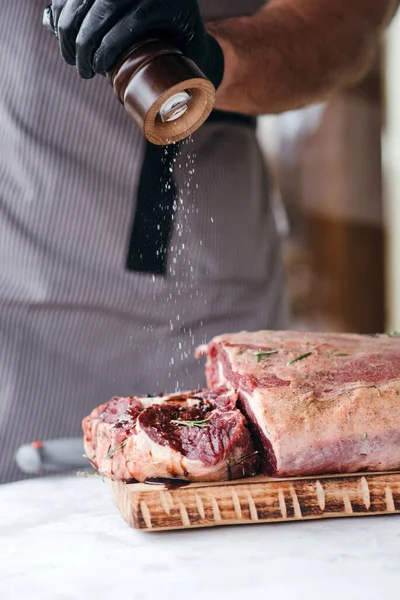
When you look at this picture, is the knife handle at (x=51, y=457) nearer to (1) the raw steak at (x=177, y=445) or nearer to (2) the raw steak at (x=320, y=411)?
(1) the raw steak at (x=177, y=445)

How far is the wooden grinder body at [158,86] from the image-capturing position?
1.38 metres

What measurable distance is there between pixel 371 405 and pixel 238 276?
3.20ft

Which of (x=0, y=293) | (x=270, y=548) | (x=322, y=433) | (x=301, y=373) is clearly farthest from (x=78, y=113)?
(x=270, y=548)

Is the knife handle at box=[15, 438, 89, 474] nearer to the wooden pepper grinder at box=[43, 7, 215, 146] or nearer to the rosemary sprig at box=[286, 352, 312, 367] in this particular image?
the rosemary sprig at box=[286, 352, 312, 367]

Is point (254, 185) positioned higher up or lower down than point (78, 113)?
lower down

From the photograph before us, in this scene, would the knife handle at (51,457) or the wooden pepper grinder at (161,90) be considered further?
the knife handle at (51,457)

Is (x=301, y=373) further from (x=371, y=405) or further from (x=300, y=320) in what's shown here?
(x=300, y=320)

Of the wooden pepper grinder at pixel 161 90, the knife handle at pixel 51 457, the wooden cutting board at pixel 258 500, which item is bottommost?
the knife handle at pixel 51 457

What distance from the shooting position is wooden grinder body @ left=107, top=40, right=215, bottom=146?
4.54ft

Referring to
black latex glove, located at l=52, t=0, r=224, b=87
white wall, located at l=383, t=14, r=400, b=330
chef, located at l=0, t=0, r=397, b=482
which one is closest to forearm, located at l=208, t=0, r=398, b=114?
chef, located at l=0, t=0, r=397, b=482

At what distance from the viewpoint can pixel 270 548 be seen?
4.54ft

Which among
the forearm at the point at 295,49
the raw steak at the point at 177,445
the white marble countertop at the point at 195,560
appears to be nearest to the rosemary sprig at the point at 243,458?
the raw steak at the point at 177,445

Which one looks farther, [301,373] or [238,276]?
[238,276]

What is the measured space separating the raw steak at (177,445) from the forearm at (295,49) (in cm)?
103
